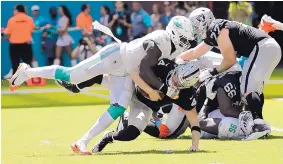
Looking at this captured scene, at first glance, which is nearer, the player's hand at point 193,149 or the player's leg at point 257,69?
the player's hand at point 193,149

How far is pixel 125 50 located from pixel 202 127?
5.18 feet

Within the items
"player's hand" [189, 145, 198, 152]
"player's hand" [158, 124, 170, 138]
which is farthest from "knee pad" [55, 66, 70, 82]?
"player's hand" [189, 145, 198, 152]

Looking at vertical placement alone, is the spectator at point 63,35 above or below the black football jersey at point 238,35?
below

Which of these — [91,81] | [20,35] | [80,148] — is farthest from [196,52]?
[20,35]

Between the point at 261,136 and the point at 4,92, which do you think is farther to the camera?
the point at 4,92

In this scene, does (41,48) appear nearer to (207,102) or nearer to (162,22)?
(162,22)

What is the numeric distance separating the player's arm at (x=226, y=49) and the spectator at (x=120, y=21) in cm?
1188

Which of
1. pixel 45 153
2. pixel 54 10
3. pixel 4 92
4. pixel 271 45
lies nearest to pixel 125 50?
pixel 45 153

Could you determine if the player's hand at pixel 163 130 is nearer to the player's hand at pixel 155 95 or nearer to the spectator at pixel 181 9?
the player's hand at pixel 155 95

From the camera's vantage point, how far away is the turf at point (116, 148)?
8805 mm

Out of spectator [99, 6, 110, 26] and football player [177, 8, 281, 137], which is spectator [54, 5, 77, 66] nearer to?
spectator [99, 6, 110, 26]

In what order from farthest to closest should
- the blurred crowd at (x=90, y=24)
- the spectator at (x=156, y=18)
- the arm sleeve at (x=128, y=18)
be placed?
the arm sleeve at (x=128, y=18) → the spectator at (x=156, y=18) → the blurred crowd at (x=90, y=24)

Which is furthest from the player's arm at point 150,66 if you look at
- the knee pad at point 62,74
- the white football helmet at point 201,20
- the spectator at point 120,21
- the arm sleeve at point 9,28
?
the spectator at point 120,21

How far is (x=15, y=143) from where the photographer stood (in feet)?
34.8
